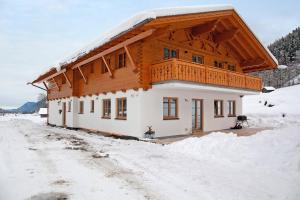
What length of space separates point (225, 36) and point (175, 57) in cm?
467

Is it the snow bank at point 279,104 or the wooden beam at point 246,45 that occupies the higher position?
the wooden beam at point 246,45

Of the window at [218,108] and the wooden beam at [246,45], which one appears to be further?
the wooden beam at [246,45]

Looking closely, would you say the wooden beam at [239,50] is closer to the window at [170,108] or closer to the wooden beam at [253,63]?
the wooden beam at [253,63]

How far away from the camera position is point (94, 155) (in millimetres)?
8984

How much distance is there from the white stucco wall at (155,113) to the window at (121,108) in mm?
272

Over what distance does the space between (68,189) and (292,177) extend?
16.5ft

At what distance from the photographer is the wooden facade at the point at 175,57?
12.6m

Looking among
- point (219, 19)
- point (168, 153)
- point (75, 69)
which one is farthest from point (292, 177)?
point (75, 69)

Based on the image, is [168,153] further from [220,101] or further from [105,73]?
[220,101]

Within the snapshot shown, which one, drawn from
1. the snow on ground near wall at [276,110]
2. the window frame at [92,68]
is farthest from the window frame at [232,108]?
the window frame at [92,68]

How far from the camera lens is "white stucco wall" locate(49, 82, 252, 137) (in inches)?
523

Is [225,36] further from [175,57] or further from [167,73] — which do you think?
[167,73]

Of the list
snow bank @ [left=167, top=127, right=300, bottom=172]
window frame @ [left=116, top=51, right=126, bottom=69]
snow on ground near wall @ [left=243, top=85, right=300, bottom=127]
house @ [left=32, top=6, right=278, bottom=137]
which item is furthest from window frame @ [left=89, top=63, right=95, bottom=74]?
snow on ground near wall @ [left=243, top=85, right=300, bottom=127]

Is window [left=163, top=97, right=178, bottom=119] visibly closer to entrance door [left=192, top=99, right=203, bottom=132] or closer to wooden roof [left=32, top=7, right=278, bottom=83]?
entrance door [left=192, top=99, right=203, bottom=132]
